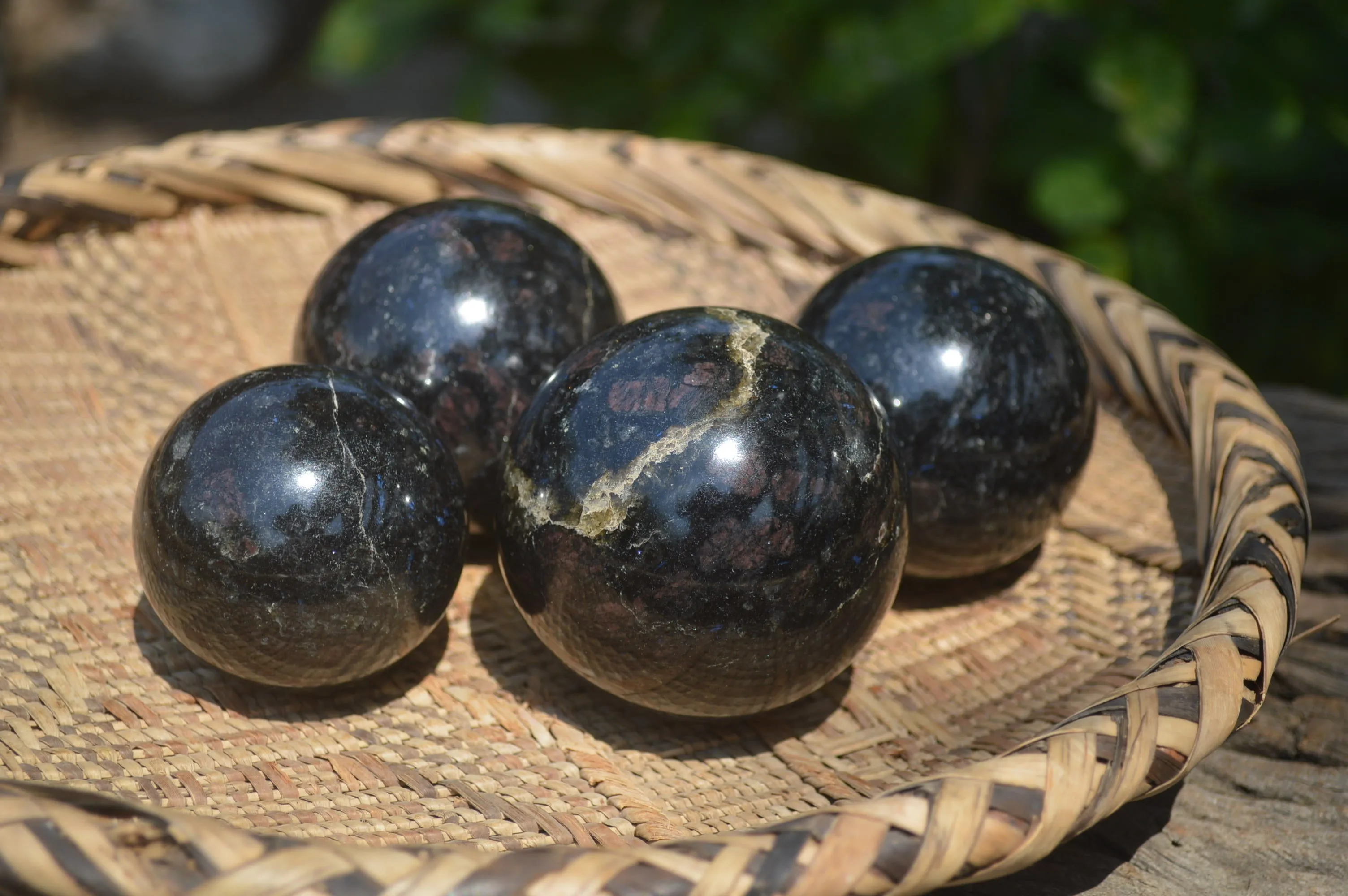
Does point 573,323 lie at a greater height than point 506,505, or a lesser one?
greater

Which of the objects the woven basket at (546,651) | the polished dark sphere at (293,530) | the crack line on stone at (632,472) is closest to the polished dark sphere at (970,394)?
the woven basket at (546,651)

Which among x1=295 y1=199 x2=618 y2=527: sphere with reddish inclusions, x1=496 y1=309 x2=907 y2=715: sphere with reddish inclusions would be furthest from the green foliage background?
x1=496 y1=309 x2=907 y2=715: sphere with reddish inclusions

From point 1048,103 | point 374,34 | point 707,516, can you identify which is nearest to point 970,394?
point 707,516

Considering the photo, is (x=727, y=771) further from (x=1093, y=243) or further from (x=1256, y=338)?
(x=1256, y=338)

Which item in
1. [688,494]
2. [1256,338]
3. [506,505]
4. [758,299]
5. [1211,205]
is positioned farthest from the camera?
[1256,338]

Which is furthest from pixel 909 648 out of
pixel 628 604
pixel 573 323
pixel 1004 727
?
pixel 573 323

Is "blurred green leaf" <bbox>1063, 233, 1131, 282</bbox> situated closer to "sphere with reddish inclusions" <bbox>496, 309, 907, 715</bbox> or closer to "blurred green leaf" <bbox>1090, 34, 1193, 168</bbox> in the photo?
"blurred green leaf" <bbox>1090, 34, 1193, 168</bbox>

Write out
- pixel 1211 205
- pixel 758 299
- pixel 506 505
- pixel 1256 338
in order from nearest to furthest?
pixel 506 505 < pixel 758 299 < pixel 1211 205 < pixel 1256 338

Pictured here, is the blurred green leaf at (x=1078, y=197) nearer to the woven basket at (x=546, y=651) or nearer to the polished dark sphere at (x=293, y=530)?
the woven basket at (x=546, y=651)

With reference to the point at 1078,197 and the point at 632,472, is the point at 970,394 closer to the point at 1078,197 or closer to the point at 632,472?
the point at 632,472
